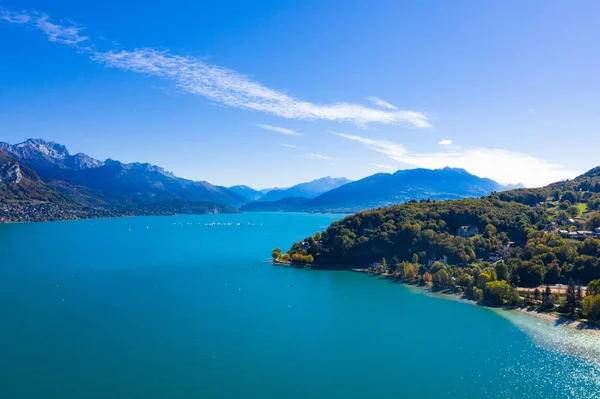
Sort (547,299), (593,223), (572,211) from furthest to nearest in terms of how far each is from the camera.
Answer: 1. (572,211)
2. (593,223)
3. (547,299)

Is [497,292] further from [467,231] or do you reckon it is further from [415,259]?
[467,231]

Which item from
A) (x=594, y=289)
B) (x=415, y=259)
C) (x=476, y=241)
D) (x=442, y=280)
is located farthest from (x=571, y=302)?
(x=415, y=259)

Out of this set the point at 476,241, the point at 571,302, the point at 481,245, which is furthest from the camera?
the point at 476,241

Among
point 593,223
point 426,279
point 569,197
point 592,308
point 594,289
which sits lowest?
point 426,279

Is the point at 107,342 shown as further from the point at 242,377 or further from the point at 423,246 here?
the point at 423,246

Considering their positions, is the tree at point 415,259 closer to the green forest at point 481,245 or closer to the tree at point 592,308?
the green forest at point 481,245

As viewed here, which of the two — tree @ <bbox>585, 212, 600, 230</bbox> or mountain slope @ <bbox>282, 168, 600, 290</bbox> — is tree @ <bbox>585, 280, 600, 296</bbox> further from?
tree @ <bbox>585, 212, 600, 230</bbox>

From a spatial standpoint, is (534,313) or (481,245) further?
(481,245)

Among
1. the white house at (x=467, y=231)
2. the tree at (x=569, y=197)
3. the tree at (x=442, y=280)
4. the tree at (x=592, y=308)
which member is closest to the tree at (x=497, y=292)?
the tree at (x=442, y=280)
